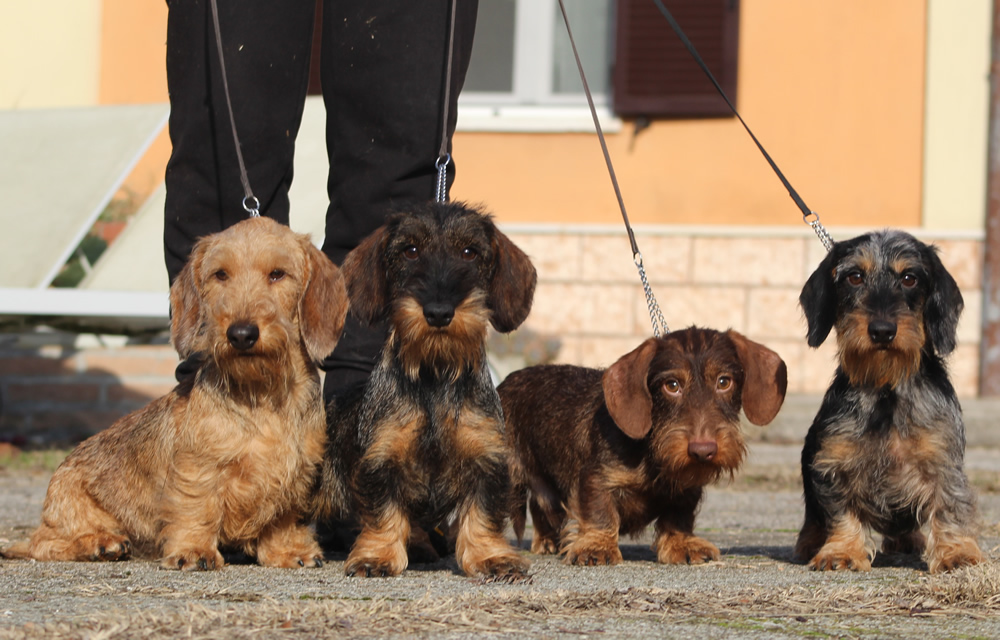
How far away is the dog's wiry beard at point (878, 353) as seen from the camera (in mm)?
3916

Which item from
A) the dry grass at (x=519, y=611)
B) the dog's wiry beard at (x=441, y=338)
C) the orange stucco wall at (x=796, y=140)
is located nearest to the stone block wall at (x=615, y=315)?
the orange stucco wall at (x=796, y=140)

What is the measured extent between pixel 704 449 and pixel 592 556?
556mm

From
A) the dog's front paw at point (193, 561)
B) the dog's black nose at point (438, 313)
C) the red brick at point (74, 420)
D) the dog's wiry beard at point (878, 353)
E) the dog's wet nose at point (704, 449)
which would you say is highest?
the dog's black nose at point (438, 313)

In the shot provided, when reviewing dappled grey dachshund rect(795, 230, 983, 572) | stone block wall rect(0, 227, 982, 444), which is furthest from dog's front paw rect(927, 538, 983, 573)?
stone block wall rect(0, 227, 982, 444)

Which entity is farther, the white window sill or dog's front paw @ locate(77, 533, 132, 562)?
the white window sill

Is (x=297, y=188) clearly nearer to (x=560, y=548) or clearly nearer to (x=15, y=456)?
(x=15, y=456)

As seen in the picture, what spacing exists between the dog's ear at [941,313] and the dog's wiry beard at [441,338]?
146 centimetres

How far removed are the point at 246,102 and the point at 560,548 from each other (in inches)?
75.8

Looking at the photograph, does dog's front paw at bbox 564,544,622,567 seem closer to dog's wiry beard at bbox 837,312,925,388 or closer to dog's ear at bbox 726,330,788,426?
dog's ear at bbox 726,330,788,426

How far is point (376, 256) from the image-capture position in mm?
3896

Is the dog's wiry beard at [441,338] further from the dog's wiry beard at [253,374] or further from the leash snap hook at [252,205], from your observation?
the leash snap hook at [252,205]

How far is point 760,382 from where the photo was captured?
166 inches

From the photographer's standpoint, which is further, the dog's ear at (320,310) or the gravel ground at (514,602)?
the dog's ear at (320,310)

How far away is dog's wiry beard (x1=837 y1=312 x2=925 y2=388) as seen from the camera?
3916 mm
